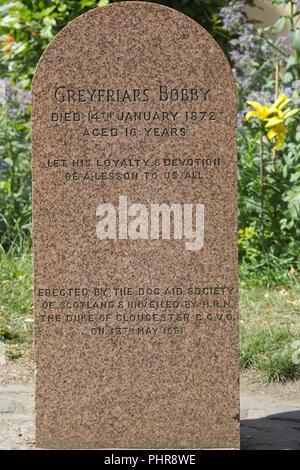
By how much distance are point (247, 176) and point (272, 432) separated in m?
2.74

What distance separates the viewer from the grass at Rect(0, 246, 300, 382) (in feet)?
13.3

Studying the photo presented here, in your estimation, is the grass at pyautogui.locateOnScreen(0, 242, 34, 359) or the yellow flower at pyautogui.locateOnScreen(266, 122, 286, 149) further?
the yellow flower at pyautogui.locateOnScreen(266, 122, 286, 149)

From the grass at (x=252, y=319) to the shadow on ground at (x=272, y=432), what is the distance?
435 millimetres

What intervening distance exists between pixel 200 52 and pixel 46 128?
0.74m

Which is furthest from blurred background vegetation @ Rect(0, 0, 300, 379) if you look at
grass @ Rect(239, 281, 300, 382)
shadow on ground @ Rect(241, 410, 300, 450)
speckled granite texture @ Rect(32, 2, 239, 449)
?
speckled granite texture @ Rect(32, 2, 239, 449)

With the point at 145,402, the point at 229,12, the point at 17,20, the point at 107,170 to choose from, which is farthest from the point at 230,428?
the point at 17,20

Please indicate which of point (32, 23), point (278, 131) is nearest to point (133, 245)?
point (278, 131)

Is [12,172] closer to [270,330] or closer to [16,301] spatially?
[16,301]

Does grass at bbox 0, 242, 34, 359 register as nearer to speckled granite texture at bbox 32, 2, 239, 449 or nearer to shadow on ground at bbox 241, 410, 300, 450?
speckled granite texture at bbox 32, 2, 239, 449

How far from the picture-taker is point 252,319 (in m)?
4.73

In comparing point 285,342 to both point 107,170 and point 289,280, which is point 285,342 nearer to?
point 289,280

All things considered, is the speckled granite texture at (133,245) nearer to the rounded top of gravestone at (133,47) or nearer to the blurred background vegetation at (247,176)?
the rounded top of gravestone at (133,47)

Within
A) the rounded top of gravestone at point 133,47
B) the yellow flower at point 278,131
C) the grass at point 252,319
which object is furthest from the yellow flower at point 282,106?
the rounded top of gravestone at point 133,47

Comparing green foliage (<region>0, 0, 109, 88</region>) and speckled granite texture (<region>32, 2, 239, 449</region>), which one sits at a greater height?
green foliage (<region>0, 0, 109, 88</region>)
